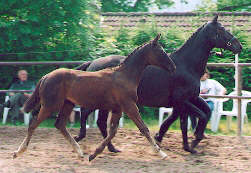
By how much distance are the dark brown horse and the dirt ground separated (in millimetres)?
249

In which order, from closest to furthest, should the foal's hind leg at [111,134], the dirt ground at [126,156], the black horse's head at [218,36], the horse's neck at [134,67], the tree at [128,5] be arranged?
the dirt ground at [126,156], the foal's hind leg at [111,134], the horse's neck at [134,67], the black horse's head at [218,36], the tree at [128,5]

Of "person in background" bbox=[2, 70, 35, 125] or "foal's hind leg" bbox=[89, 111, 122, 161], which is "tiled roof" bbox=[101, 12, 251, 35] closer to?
"person in background" bbox=[2, 70, 35, 125]

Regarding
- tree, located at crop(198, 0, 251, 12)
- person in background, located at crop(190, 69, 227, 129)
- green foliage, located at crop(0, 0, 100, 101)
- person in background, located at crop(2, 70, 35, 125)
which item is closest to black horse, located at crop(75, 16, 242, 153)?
person in background, located at crop(190, 69, 227, 129)

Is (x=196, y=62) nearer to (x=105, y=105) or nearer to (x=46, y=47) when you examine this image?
(x=105, y=105)

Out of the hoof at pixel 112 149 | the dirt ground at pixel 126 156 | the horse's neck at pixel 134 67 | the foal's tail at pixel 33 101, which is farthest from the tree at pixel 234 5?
the foal's tail at pixel 33 101

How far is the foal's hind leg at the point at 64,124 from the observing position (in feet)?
22.2

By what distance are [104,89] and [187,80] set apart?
4.64 feet

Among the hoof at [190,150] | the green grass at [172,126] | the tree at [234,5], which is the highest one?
the tree at [234,5]

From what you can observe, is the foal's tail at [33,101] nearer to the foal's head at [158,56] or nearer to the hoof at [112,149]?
the hoof at [112,149]

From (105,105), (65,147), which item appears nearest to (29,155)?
(65,147)

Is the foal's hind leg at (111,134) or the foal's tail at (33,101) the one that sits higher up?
the foal's tail at (33,101)

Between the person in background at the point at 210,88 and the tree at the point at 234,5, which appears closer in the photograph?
the person in background at the point at 210,88

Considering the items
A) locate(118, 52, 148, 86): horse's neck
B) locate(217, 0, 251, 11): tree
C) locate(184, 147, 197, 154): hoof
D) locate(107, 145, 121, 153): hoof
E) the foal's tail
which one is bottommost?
locate(184, 147, 197, 154): hoof

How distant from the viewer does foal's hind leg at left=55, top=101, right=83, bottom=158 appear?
6773mm
